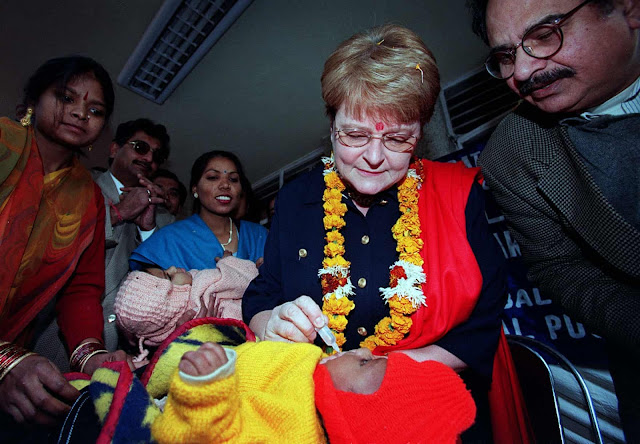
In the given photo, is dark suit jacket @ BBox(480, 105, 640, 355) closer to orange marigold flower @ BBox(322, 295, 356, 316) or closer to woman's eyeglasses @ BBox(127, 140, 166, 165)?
orange marigold flower @ BBox(322, 295, 356, 316)

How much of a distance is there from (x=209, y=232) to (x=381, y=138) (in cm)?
169

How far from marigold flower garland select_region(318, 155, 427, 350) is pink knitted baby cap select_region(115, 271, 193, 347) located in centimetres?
94

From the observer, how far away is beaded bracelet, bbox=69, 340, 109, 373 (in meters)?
1.85

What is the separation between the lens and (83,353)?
1880 mm

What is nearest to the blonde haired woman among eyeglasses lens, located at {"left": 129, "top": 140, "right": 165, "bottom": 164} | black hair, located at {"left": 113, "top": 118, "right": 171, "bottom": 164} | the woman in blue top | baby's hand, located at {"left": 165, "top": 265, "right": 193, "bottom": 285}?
baby's hand, located at {"left": 165, "top": 265, "right": 193, "bottom": 285}

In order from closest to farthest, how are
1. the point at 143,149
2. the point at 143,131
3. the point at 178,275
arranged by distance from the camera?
the point at 178,275 → the point at 143,149 → the point at 143,131

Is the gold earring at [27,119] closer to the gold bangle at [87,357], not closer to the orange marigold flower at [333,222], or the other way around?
the gold bangle at [87,357]

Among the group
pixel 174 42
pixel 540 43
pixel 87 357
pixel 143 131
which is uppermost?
pixel 174 42

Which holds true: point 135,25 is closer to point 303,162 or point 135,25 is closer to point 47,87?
point 47,87

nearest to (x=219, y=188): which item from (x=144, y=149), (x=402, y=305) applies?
(x=144, y=149)

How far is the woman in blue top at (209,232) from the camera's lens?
8.21 ft

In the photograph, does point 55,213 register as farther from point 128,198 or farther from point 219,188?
point 219,188

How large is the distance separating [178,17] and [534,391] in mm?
3757

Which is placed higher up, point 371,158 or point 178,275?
point 371,158
